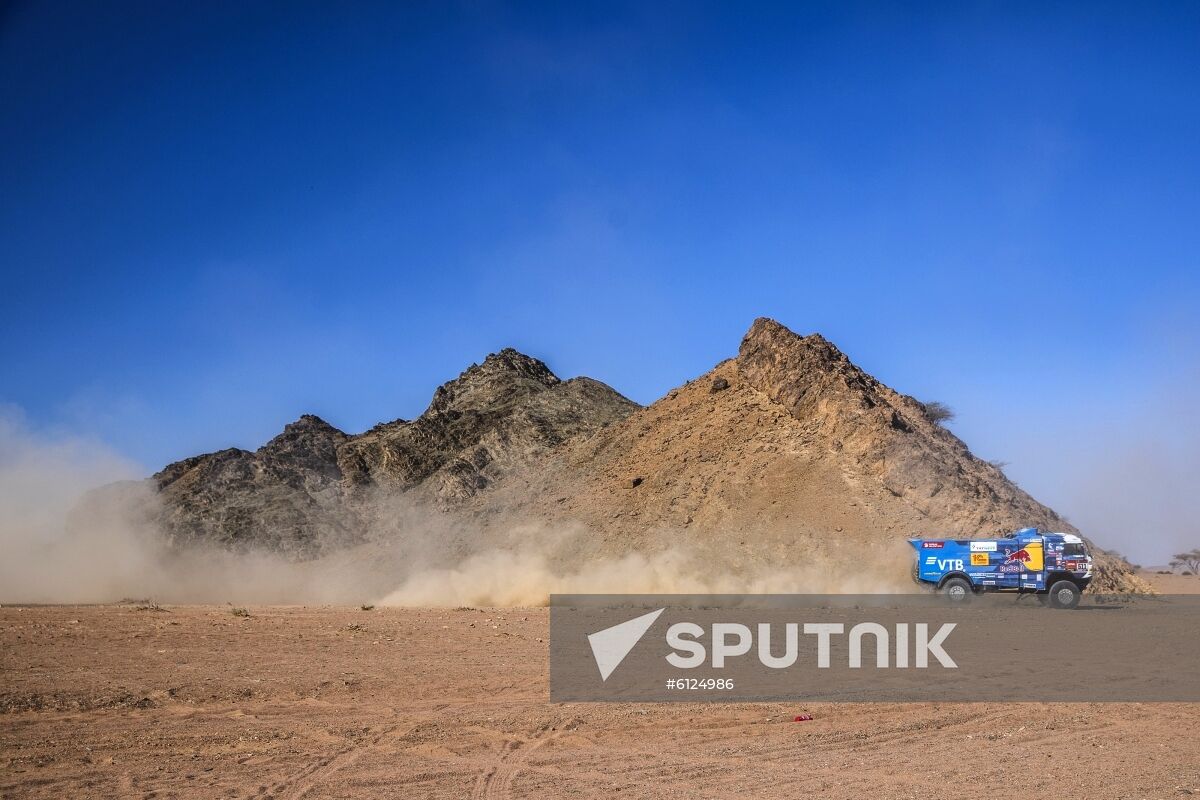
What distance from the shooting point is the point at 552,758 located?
484 inches

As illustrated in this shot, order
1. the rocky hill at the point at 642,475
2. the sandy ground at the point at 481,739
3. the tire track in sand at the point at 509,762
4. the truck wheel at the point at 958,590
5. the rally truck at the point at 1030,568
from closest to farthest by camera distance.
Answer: the tire track in sand at the point at 509,762
the sandy ground at the point at 481,739
the rally truck at the point at 1030,568
the truck wheel at the point at 958,590
the rocky hill at the point at 642,475

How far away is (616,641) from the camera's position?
2408cm

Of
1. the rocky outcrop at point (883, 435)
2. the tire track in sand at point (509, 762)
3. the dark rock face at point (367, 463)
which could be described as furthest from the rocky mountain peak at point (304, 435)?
the tire track in sand at point (509, 762)

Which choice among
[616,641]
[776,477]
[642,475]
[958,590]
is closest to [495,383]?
[642,475]

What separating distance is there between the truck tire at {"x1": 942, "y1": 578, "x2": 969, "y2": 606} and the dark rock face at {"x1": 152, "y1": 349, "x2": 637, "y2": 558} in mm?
34594

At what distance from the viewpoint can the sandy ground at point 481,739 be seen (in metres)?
10.9

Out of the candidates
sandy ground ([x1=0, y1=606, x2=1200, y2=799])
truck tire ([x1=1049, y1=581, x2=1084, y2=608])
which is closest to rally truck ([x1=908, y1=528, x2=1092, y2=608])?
truck tire ([x1=1049, y1=581, x2=1084, y2=608])

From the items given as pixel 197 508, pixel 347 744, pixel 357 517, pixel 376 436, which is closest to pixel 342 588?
pixel 357 517

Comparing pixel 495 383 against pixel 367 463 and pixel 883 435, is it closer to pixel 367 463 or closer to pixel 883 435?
pixel 367 463

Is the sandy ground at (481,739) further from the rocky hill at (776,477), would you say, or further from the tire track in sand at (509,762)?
the rocky hill at (776,477)

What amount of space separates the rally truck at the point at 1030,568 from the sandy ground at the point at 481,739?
20.1 metres

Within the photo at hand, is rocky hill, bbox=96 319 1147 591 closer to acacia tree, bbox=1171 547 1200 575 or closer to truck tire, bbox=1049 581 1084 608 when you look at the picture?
truck tire, bbox=1049 581 1084 608

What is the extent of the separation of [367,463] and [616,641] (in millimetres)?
51714

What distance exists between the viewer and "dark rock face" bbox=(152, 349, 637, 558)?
2579 inches
